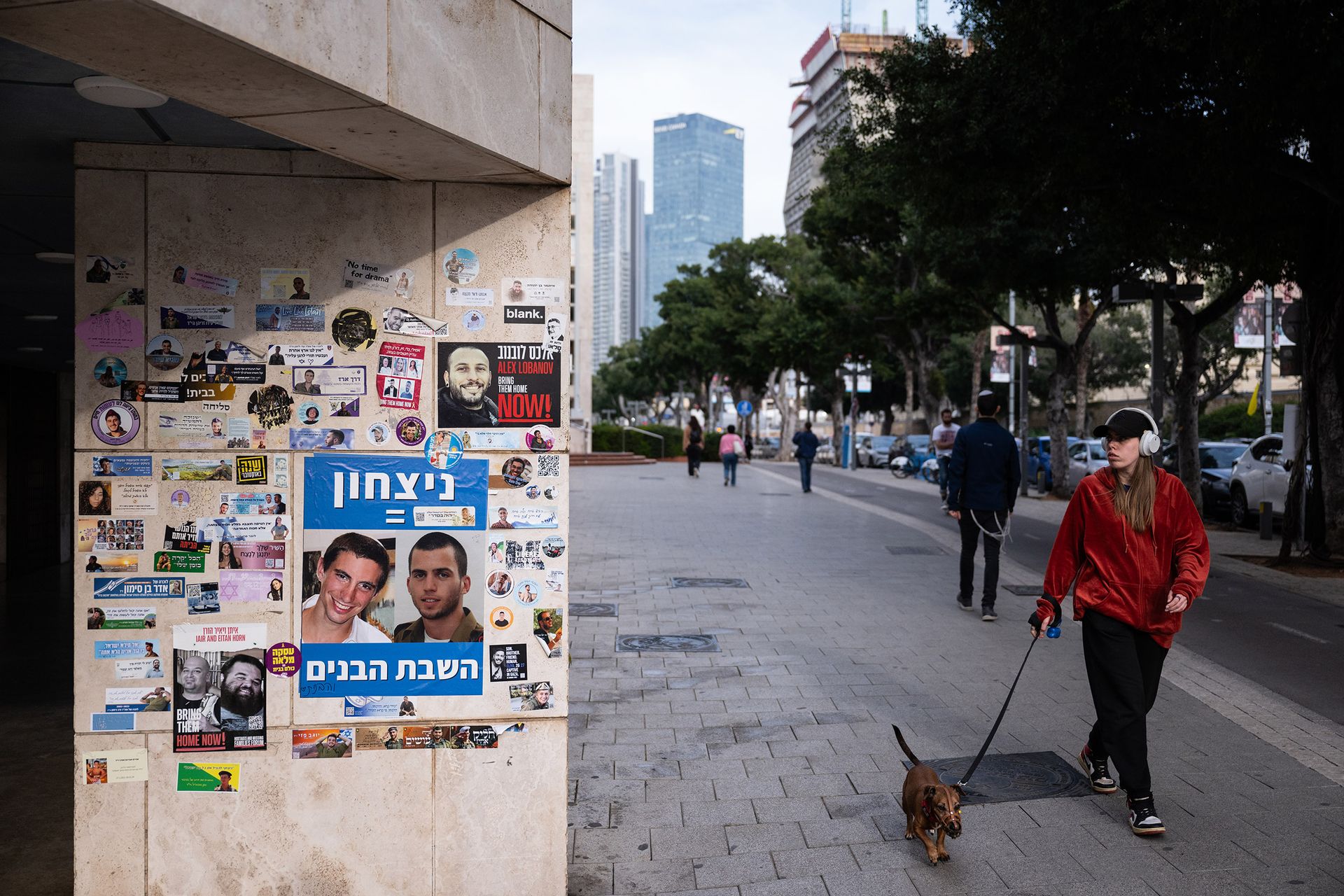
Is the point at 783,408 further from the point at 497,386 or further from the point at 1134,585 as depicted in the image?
the point at 497,386

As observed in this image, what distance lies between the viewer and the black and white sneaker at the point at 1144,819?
436 centimetres

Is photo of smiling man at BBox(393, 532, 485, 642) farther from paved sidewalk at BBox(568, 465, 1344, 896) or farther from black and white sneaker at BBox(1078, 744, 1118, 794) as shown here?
black and white sneaker at BBox(1078, 744, 1118, 794)

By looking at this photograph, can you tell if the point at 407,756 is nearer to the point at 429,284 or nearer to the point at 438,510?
the point at 438,510

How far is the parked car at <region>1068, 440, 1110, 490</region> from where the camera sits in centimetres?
2691

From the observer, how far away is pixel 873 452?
47656mm

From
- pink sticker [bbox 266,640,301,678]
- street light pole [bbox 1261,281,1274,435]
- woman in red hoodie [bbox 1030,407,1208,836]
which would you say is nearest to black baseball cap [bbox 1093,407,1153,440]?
woman in red hoodie [bbox 1030,407,1208,836]

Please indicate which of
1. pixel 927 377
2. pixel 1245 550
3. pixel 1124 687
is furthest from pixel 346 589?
pixel 927 377

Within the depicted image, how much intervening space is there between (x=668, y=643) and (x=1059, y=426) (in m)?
19.5

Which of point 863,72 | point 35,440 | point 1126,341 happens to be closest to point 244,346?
point 35,440

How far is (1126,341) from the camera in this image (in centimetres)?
5309

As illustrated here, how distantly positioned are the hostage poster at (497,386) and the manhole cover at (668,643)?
14.3 ft

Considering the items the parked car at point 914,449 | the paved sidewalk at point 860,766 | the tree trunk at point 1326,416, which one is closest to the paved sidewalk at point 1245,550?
the tree trunk at point 1326,416

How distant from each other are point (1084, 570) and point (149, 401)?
12.5 ft

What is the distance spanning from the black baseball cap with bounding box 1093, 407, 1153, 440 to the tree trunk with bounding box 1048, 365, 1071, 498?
21349mm
